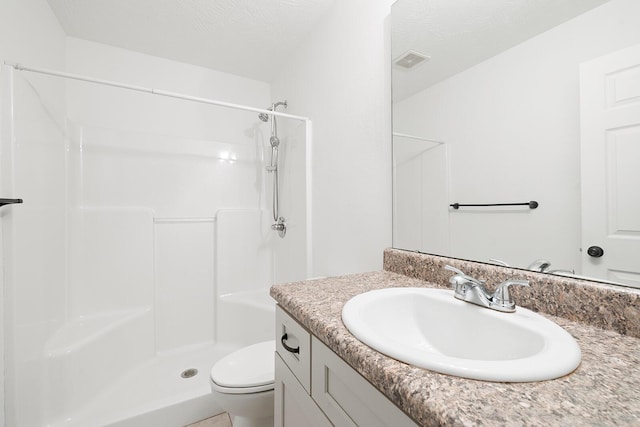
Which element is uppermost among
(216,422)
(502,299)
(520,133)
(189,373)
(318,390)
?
(520,133)

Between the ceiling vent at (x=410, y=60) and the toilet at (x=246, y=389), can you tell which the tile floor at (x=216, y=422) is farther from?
the ceiling vent at (x=410, y=60)

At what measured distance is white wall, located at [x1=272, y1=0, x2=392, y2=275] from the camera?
122 cm

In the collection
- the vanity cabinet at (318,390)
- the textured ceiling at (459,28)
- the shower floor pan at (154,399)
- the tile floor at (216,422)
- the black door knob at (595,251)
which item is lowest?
the tile floor at (216,422)

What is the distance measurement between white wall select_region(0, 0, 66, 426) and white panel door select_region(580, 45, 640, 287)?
6.34ft

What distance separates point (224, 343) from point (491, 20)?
2.39 m

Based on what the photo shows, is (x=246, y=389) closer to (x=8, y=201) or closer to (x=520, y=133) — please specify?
(x=8, y=201)

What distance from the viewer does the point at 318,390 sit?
627mm

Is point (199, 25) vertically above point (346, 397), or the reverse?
point (199, 25)

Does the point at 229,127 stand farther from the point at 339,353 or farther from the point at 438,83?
the point at 339,353

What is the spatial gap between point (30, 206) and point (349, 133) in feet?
5.13

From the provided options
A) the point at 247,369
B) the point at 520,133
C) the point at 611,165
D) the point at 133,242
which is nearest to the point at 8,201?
the point at 133,242

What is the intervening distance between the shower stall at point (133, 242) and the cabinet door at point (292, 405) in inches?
35.2

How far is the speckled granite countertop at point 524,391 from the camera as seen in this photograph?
0.31 meters

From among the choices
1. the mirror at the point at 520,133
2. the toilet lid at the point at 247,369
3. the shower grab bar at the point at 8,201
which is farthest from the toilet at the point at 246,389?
the shower grab bar at the point at 8,201
